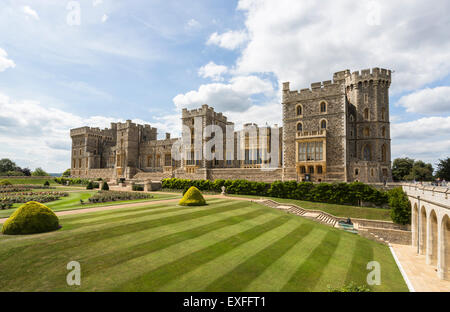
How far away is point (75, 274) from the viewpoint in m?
8.49

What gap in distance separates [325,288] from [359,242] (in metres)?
11.9

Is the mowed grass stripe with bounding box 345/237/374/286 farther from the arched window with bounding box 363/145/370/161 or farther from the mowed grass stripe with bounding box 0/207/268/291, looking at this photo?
the arched window with bounding box 363/145/370/161

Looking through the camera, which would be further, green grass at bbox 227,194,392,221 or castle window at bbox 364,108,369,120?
castle window at bbox 364,108,369,120

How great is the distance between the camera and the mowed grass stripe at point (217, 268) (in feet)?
28.3

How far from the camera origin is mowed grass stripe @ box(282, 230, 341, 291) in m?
10.2

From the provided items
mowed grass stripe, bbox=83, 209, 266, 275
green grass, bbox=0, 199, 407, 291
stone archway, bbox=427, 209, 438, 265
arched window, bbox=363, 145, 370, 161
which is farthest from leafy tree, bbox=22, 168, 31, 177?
stone archway, bbox=427, 209, 438, 265

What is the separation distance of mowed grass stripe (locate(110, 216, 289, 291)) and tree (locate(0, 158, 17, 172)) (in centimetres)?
10765

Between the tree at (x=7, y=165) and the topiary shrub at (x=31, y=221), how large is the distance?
10017 centimetres

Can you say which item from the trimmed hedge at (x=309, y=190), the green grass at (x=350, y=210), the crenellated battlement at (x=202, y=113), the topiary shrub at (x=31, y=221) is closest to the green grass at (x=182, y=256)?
the topiary shrub at (x=31, y=221)

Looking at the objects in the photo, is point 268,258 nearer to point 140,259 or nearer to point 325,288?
point 325,288

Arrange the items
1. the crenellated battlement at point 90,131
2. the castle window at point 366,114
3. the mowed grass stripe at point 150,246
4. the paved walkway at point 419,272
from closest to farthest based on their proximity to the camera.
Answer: the mowed grass stripe at point 150,246, the paved walkway at point 419,272, the castle window at point 366,114, the crenellated battlement at point 90,131

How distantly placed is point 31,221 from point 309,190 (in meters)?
30.8

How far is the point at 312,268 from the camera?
40.2 ft

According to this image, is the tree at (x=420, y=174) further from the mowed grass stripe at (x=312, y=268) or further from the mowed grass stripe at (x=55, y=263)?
the mowed grass stripe at (x=55, y=263)
